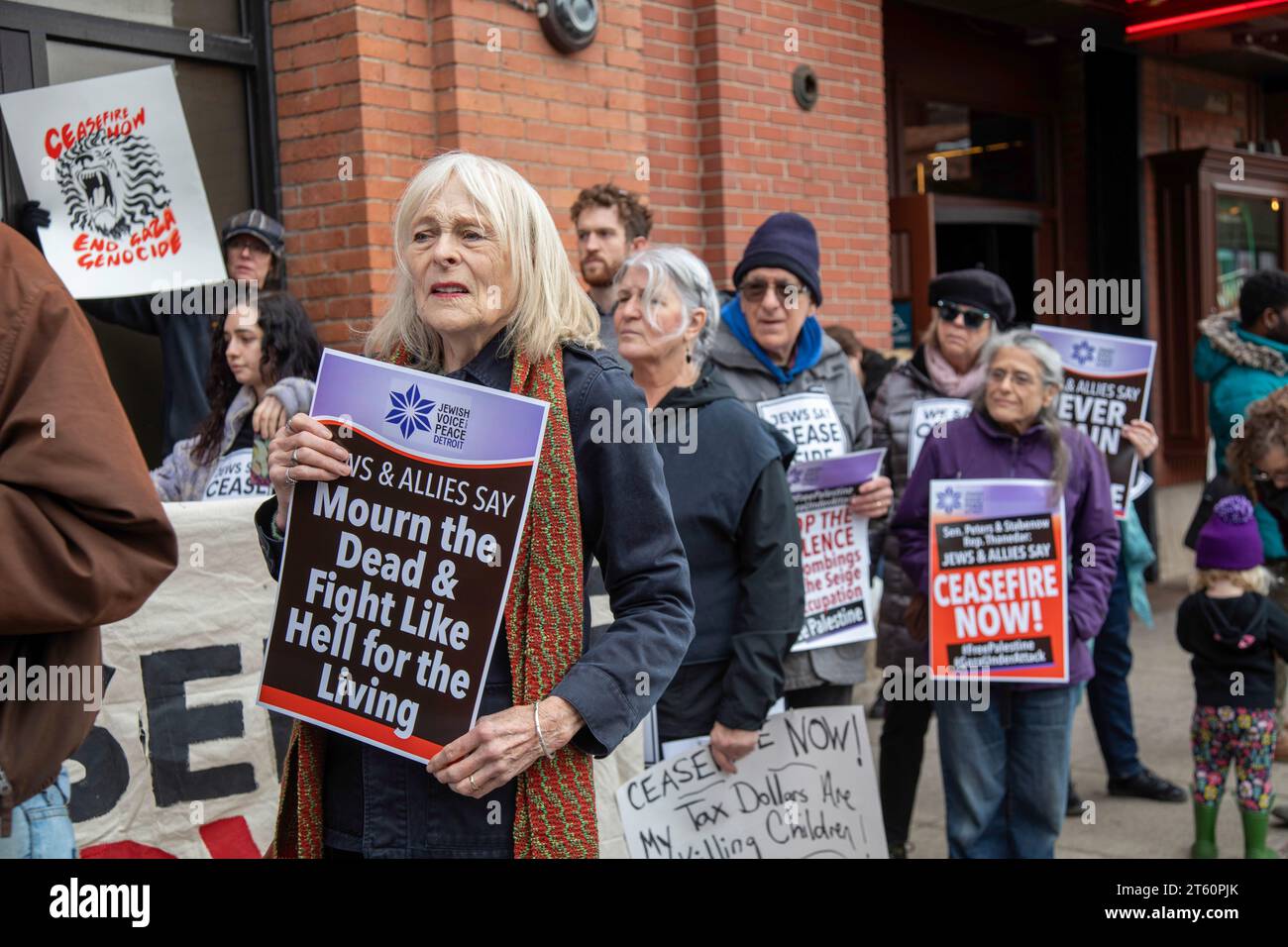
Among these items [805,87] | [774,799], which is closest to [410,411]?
[774,799]

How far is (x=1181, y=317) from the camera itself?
11.2 m

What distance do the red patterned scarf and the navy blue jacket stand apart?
34mm

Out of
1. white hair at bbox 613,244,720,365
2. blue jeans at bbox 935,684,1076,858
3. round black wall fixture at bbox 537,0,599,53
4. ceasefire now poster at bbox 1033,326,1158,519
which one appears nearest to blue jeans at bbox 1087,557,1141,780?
ceasefire now poster at bbox 1033,326,1158,519

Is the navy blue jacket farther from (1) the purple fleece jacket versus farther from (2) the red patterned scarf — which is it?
(1) the purple fleece jacket

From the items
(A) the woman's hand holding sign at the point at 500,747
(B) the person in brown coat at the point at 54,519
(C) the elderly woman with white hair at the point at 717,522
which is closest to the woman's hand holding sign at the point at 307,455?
(B) the person in brown coat at the point at 54,519

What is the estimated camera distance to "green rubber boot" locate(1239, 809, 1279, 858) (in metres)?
4.88

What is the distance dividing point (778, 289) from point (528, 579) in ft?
8.12

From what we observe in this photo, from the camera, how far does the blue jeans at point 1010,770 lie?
4.16m

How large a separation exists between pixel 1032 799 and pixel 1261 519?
2.02m

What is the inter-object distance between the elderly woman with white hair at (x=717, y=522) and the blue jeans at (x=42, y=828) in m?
1.64

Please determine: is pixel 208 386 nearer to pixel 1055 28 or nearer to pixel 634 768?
pixel 634 768

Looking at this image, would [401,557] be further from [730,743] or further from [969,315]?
[969,315]

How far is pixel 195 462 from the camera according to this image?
4.50 meters
